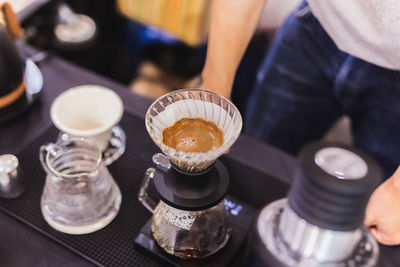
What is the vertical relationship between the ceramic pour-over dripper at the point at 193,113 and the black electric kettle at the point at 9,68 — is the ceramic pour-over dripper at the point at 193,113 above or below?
above

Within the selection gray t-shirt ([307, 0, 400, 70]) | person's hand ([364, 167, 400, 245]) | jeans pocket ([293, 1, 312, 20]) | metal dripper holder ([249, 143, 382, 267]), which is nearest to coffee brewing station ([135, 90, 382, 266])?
metal dripper holder ([249, 143, 382, 267])

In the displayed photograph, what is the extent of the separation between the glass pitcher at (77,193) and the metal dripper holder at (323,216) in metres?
0.31

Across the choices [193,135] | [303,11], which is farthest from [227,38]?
[193,135]

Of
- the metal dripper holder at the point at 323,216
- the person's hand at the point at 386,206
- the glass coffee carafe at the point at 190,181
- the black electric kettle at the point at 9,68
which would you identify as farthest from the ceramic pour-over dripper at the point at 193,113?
the black electric kettle at the point at 9,68

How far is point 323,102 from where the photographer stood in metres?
1.11

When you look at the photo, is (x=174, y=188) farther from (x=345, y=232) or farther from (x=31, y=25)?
(x=31, y=25)

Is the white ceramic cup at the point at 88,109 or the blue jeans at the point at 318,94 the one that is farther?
the blue jeans at the point at 318,94

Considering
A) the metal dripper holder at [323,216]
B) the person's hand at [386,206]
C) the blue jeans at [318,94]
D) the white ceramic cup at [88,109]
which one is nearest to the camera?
the metal dripper holder at [323,216]

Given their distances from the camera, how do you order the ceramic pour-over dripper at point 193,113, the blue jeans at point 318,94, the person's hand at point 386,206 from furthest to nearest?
the blue jeans at point 318,94, the person's hand at point 386,206, the ceramic pour-over dripper at point 193,113

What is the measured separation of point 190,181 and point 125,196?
0.24 m

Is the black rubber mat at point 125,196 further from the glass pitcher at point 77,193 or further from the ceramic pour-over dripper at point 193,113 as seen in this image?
the ceramic pour-over dripper at point 193,113

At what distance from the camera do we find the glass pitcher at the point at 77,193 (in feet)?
2.47

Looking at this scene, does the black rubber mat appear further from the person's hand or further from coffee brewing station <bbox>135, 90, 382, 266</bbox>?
the person's hand

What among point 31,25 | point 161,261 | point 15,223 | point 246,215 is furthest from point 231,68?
point 31,25
